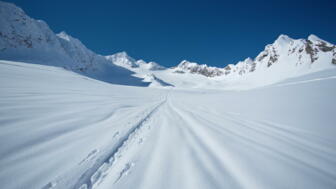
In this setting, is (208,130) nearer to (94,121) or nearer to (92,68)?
(94,121)

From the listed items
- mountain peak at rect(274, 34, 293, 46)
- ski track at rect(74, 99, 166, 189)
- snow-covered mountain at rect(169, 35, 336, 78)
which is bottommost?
ski track at rect(74, 99, 166, 189)

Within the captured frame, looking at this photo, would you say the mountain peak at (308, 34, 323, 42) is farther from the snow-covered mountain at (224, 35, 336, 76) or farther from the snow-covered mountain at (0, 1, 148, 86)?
the snow-covered mountain at (0, 1, 148, 86)

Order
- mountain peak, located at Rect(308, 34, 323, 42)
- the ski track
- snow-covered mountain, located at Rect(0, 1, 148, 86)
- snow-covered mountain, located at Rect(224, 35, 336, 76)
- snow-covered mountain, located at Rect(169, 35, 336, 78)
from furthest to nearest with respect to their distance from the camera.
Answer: mountain peak, located at Rect(308, 34, 323, 42) < snow-covered mountain, located at Rect(0, 1, 148, 86) < snow-covered mountain, located at Rect(224, 35, 336, 76) < snow-covered mountain, located at Rect(169, 35, 336, 78) < the ski track

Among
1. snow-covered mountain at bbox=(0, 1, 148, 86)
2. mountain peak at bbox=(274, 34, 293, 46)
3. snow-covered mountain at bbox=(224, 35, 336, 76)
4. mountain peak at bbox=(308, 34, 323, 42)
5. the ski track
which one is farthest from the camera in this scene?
mountain peak at bbox=(274, 34, 293, 46)

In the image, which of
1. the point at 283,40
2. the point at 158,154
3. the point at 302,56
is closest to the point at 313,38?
the point at 302,56

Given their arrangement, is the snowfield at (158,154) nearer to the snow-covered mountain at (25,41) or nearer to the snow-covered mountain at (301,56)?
the snow-covered mountain at (301,56)

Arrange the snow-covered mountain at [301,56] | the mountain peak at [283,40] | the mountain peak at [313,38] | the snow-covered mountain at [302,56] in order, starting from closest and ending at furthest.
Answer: the snow-covered mountain at [301,56] < the snow-covered mountain at [302,56] < the mountain peak at [313,38] < the mountain peak at [283,40]

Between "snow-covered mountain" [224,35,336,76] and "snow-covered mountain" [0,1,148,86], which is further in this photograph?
"snow-covered mountain" [0,1,148,86]

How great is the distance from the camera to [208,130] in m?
2.84

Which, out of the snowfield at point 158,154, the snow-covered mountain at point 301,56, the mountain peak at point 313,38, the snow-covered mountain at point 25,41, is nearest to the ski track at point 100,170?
the snowfield at point 158,154

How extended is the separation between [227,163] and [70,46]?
130 m

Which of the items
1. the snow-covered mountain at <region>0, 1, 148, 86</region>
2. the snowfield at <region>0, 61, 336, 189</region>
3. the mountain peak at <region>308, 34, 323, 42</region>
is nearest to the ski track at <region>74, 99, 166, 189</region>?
the snowfield at <region>0, 61, 336, 189</region>

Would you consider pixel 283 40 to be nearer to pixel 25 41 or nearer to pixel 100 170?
pixel 100 170

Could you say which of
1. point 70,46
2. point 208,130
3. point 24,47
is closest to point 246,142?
point 208,130
